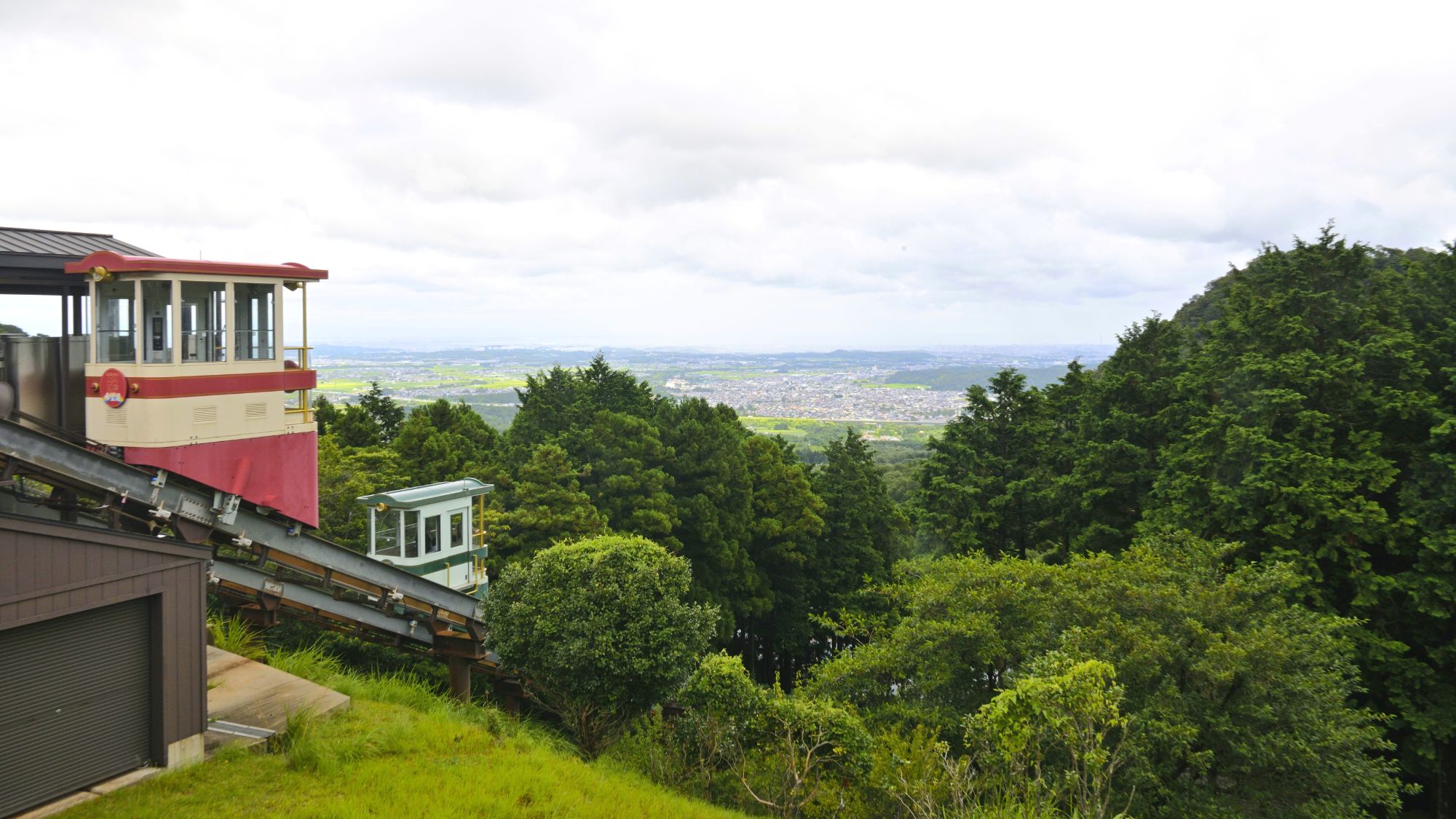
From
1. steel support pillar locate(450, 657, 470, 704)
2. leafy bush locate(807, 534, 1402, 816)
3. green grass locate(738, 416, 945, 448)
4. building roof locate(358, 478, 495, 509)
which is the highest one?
building roof locate(358, 478, 495, 509)

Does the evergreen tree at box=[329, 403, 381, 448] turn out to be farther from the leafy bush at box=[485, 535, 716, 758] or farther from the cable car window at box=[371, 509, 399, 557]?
the leafy bush at box=[485, 535, 716, 758]

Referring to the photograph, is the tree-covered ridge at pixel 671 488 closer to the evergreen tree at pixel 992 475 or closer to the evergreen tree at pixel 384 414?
the evergreen tree at pixel 384 414

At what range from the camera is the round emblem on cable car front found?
10375 millimetres

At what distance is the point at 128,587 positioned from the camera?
8086 mm

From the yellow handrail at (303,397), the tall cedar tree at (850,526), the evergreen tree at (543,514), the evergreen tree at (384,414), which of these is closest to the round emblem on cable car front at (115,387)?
the yellow handrail at (303,397)

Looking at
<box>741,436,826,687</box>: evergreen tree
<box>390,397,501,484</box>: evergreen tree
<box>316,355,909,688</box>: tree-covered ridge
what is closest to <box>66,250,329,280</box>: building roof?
<box>316,355,909,688</box>: tree-covered ridge

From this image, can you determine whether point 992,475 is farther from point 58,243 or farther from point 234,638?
point 58,243

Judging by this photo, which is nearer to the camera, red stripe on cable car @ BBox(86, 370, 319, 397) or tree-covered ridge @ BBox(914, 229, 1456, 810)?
red stripe on cable car @ BBox(86, 370, 319, 397)

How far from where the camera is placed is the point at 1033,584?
52.2 ft

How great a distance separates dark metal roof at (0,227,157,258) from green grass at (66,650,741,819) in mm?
7586

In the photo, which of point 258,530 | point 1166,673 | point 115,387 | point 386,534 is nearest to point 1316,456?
point 1166,673

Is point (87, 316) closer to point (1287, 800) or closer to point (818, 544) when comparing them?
point (1287, 800)

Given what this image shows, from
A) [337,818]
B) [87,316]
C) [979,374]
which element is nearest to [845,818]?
[337,818]

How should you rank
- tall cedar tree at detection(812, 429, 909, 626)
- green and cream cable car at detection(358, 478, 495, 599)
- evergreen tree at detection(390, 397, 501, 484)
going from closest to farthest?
green and cream cable car at detection(358, 478, 495, 599)
evergreen tree at detection(390, 397, 501, 484)
tall cedar tree at detection(812, 429, 909, 626)
